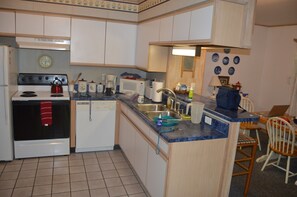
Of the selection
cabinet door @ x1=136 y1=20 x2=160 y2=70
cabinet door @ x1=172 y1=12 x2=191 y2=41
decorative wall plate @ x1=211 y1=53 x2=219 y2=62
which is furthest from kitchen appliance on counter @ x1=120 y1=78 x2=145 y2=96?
decorative wall plate @ x1=211 y1=53 x2=219 y2=62

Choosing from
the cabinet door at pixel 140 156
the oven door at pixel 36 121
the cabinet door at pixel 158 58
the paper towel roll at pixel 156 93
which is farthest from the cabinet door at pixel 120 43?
the cabinet door at pixel 140 156

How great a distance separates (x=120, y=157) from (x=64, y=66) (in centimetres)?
187

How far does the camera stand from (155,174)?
2547 mm

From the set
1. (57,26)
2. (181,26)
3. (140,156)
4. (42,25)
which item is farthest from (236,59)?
(42,25)

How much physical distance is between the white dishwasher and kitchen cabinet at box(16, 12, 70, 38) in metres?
1.17

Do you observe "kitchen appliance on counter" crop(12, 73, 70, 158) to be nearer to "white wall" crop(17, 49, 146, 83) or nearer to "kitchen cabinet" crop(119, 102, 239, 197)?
"white wall" crop(17, 49, 146, 83)

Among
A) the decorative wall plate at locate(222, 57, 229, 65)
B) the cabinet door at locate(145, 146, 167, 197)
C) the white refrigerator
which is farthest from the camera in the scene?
the decorative wall plate at locate(222, 57, 229, 65)

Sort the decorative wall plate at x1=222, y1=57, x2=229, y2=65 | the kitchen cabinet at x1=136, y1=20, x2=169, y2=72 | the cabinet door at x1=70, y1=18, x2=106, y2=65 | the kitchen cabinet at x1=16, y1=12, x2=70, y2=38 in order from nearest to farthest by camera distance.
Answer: the kitchen cabinet at x1=136, y1=20, x2=169, y2=72, the kitchen cabinet at x1=16, y1=12, x2=70, y2=38, the cabinet door at x1=70, y1=18, x2=106, y2=65, the decorative wall plate at x1=222, y1=57, x2=229, y2=65

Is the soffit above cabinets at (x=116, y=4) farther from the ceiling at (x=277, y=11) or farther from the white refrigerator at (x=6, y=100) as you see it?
the ceiling at (x=277, y=11)

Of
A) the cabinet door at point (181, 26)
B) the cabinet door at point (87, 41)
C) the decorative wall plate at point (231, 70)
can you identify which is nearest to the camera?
the cabinet door at point (181, 26)

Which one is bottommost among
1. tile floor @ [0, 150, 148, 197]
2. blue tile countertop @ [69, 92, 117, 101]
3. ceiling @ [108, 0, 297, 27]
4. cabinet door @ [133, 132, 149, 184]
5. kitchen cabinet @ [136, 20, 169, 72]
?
tile floor @ [0, 150, 148, 197]

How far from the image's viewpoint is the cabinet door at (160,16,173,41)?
9.86ft

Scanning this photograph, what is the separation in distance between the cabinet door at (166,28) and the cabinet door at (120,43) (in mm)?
1109

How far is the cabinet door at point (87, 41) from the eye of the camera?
3934 millimetres
